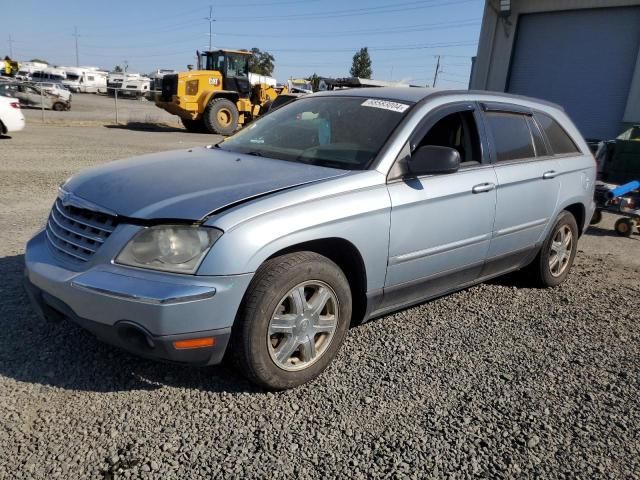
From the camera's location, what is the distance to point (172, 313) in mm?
2473

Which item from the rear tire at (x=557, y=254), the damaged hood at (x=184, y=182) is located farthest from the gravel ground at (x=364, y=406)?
the damaged hood at (x=184, y=182)

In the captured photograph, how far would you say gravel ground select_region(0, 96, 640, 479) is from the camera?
2404mm

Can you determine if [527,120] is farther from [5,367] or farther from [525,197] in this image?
[5,367]

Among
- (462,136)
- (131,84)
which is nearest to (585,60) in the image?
(462,136)

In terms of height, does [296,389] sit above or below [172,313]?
below

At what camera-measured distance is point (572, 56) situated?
15352mm

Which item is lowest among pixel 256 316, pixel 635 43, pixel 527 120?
pixel 256 316

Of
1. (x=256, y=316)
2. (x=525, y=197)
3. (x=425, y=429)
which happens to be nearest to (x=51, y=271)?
(x=256, y=316)

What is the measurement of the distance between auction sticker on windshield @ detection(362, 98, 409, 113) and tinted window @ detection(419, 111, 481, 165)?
1.27 ft

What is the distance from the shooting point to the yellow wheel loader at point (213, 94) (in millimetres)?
19188

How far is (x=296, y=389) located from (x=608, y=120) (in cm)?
1499

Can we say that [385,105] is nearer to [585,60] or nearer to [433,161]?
[433,161]

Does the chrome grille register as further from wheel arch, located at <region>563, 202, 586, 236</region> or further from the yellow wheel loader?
the yellow wheel loader

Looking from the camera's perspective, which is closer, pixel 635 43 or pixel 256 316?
pixel 256 316
